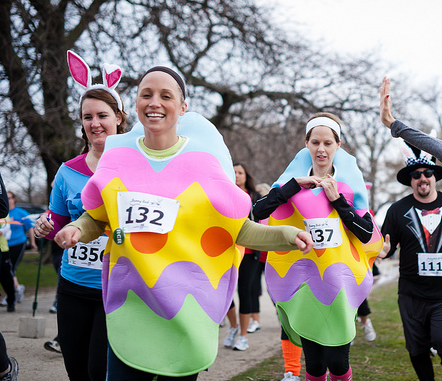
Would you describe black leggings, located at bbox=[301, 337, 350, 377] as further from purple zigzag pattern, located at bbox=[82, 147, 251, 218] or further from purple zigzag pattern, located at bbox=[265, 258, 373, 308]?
purple zigzag pattern, located at bbox=[82, 147, 251, 218]

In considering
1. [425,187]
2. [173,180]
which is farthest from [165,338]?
[425,187]

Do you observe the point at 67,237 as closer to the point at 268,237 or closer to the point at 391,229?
the point at 268,237

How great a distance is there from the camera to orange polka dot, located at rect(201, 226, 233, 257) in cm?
249

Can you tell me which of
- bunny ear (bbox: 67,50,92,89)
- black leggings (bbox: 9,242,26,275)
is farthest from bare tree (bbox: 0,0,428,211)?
→ bunny ear (bbox: 67,50,92,89)

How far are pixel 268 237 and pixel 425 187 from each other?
108 inches

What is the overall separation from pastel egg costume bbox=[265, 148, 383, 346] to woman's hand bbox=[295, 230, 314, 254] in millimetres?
1450

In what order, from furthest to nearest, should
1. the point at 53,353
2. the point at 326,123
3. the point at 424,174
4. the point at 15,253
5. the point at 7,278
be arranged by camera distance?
the point at 15,253, the point at 7,278, the point at 53,353, the point at 424,174, the point at 326,123

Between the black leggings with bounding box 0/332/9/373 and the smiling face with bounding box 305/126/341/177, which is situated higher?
the smiling face with bounding box 305/126/341/177

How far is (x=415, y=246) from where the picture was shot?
461cm

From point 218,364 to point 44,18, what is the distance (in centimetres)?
744

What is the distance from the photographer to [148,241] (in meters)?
2.41

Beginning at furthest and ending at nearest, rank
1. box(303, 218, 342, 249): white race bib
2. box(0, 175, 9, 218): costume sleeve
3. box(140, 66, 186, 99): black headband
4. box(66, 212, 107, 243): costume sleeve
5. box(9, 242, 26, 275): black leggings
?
box(9, 242, 26, 275): black leggings
box(303, 218, 342, 249): white race bib
box(0, 175, 9, 218): costume sleeve
box(140, 66, 186, 99): black headband
box(66, 212, 107, 243): costume sleeve

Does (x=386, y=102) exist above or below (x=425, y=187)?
above

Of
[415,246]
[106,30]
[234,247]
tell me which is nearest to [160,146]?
[234,247]
